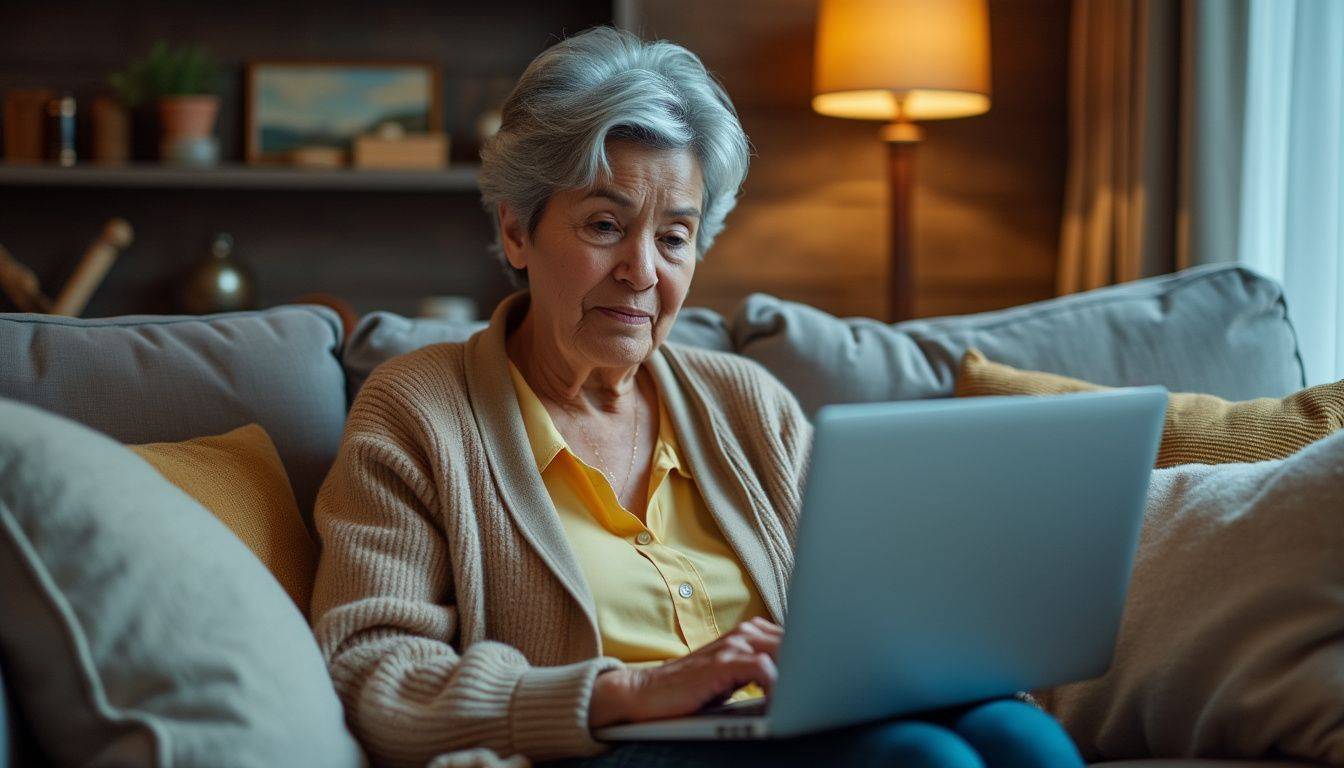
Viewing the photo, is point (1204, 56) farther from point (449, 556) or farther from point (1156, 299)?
point (449, 556)

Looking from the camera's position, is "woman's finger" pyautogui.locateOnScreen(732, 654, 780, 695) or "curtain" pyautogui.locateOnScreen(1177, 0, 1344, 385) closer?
"woman's finger" pyautogui.locateOnScreen(732, 654, 780, 695)

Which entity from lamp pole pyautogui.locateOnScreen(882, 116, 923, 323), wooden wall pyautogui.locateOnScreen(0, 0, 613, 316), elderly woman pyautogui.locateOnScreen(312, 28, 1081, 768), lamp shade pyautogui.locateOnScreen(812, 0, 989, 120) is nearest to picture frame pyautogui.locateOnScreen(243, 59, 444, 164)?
wooden wall pyautogui.locateOnScreen(0, 0, 613, 316)

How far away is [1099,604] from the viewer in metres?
1.13

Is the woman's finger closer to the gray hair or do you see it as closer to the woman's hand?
the woman's hand

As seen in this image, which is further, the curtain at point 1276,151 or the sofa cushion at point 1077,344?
the curtain at point 1276,151

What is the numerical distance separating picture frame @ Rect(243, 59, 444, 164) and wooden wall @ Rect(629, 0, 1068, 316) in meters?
0.65

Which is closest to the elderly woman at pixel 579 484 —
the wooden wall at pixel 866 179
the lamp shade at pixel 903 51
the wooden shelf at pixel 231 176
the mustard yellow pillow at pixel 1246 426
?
the mustard yellow pillow at pixel 1246 426

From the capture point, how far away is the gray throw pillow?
92 cm

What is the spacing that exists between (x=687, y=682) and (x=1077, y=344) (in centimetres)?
106

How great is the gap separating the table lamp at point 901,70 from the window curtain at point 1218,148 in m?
0.33

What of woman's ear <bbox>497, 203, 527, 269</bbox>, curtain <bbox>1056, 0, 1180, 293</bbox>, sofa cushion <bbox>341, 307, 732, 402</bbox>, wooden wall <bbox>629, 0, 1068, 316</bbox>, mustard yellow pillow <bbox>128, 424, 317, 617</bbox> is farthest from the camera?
wooden wall <bbox>629, 0, 1068, 316</bbox>

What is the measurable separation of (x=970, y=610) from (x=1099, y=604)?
16cm

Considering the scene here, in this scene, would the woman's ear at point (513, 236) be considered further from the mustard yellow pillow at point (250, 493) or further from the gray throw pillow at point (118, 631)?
the gray throw pillow at point (118, 631)

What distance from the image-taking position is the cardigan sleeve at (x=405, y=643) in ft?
3.67
